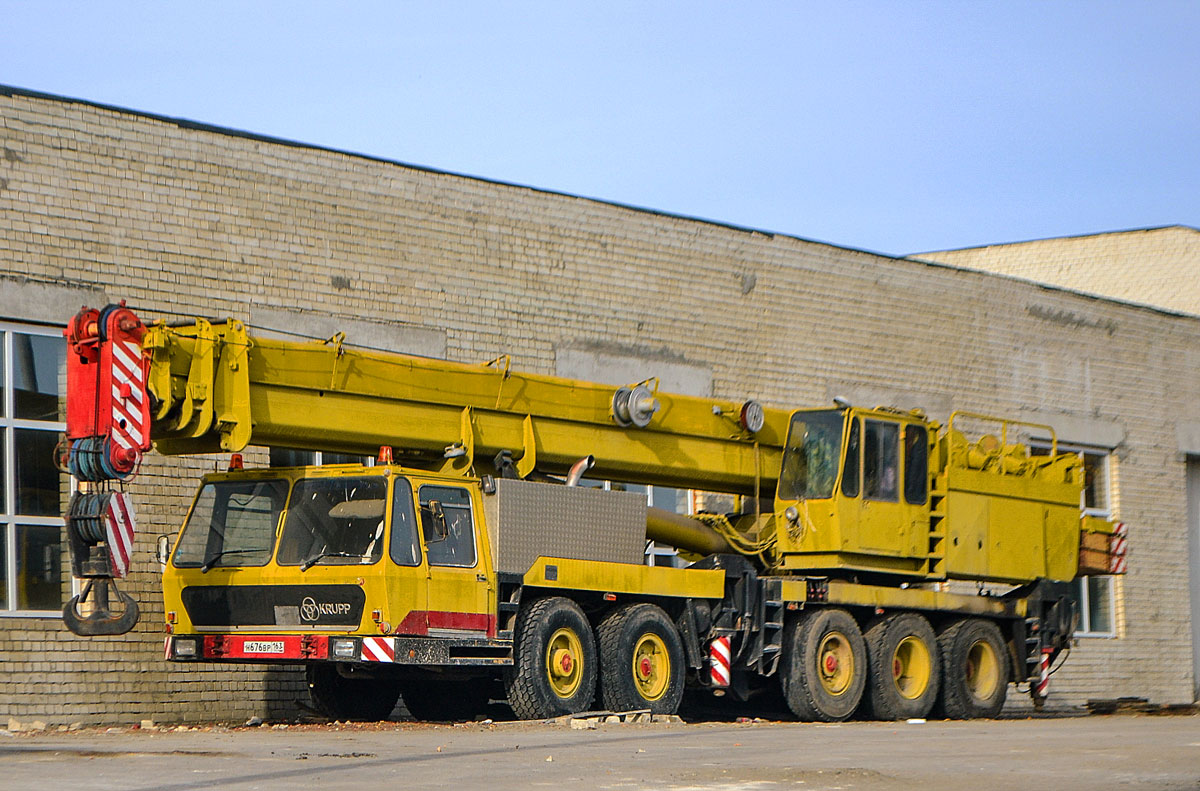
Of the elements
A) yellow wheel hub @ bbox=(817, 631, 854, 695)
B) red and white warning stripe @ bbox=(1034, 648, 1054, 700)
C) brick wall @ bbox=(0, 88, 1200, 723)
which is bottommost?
red and white warning stripe @ bbox=(1034, 648, 1054, 700)

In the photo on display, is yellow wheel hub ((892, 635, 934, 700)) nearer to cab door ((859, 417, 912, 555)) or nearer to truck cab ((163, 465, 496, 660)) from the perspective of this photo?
cab door ((859, 417, 912, 555))

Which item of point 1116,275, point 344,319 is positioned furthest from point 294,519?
point 1116,275

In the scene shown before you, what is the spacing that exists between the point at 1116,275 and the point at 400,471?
24.0m

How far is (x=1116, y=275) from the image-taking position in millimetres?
34000

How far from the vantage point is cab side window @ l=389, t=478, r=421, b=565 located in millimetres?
13078

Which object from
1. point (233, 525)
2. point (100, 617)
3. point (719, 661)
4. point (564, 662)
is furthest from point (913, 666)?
point (100, 617)

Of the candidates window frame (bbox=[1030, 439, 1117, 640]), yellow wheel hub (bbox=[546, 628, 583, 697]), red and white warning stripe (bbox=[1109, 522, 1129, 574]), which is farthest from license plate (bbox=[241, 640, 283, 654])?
window frame (bbox=[1030, 439, 1117, 640])

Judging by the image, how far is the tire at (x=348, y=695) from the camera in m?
14.8

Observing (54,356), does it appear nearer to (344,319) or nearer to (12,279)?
(12,279)

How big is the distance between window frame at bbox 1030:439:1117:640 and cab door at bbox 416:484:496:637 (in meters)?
13.8

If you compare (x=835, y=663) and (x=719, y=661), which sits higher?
(x=719, y=661)

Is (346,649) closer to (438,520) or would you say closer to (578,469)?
(438,520)

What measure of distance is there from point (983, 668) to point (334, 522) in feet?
26.7

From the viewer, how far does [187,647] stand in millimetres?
13594
